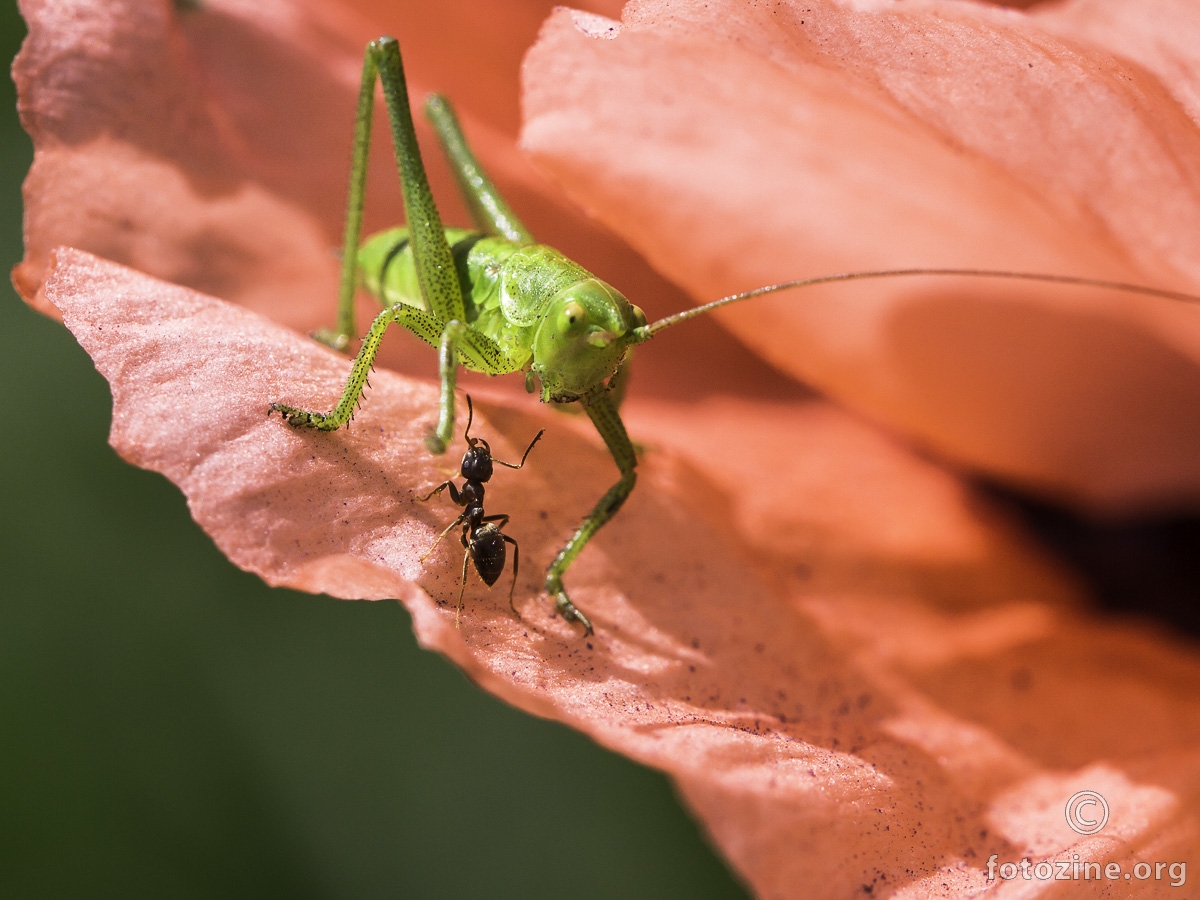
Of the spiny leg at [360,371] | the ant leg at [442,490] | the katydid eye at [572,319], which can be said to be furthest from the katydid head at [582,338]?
the ant leg at [442,490]

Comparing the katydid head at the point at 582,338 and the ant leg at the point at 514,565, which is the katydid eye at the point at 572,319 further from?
the ant leg at the point at 514,565

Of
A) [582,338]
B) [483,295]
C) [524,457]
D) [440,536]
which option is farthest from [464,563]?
[483,295]

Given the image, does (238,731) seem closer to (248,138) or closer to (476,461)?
(476,461)

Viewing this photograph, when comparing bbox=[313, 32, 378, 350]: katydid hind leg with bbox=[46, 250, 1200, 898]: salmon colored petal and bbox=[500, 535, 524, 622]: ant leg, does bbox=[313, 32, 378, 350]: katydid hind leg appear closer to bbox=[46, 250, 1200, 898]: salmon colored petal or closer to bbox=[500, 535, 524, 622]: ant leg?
bbox=[46, 250, 1200, 898]: salmon colored petal

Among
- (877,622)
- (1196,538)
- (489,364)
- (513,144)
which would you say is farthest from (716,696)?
(1196,538)

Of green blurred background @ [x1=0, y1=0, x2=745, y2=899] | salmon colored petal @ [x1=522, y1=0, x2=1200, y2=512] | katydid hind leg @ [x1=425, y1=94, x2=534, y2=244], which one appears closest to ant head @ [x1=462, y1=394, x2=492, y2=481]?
green blurred background @ [x1=0, y1=0, x2=745, y2=899]
